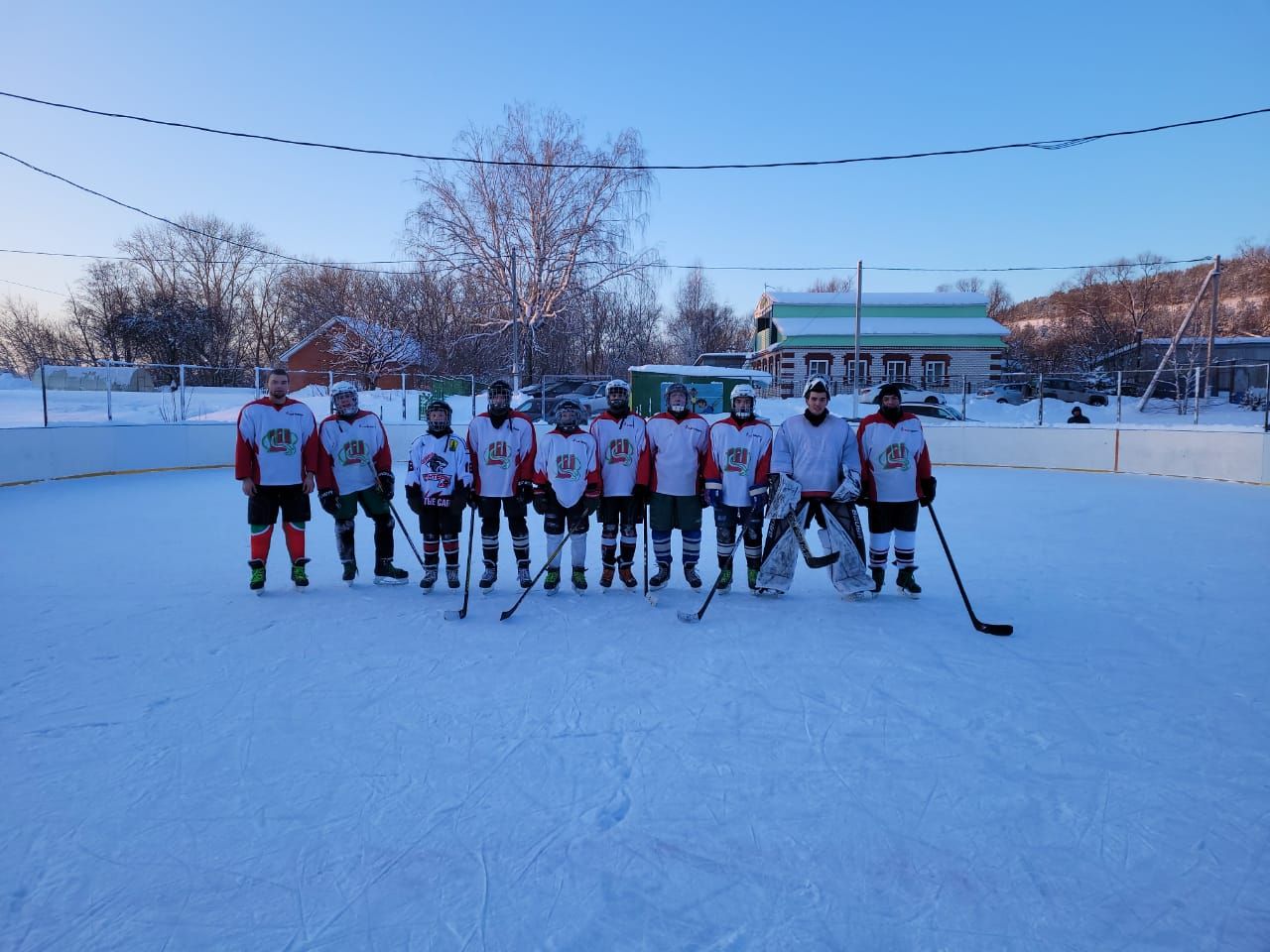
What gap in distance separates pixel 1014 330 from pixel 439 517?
191 ft

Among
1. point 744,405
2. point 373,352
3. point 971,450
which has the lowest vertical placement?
point 971,450

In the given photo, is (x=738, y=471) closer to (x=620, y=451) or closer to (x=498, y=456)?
(x=620, y=451)

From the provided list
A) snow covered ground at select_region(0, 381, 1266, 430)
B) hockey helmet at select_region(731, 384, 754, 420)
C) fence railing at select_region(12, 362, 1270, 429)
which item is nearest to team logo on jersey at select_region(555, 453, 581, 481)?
hockey helmet at select_region(731, 384, 754, 420)

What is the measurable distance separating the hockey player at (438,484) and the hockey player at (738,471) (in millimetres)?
1638

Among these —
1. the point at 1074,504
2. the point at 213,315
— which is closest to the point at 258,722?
the point at 1074,504

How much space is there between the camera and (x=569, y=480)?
4.79 m

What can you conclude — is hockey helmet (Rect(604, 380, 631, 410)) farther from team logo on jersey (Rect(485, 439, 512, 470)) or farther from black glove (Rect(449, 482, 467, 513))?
black glove (Rect(449, 482, 467, 513))

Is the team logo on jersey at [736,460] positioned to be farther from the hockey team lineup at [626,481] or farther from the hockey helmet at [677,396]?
the hockey helmet at [677,396]

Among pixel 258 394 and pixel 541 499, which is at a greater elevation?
pixel 258 394

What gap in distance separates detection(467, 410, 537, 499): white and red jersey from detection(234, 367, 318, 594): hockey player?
1098 millimetres

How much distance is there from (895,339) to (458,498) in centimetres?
2883

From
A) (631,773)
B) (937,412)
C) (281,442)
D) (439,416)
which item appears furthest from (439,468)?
(937,412)

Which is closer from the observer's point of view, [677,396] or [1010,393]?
[677,396]

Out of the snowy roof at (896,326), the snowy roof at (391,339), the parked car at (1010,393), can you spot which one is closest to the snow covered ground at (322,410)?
the parked car at (1010,393)
